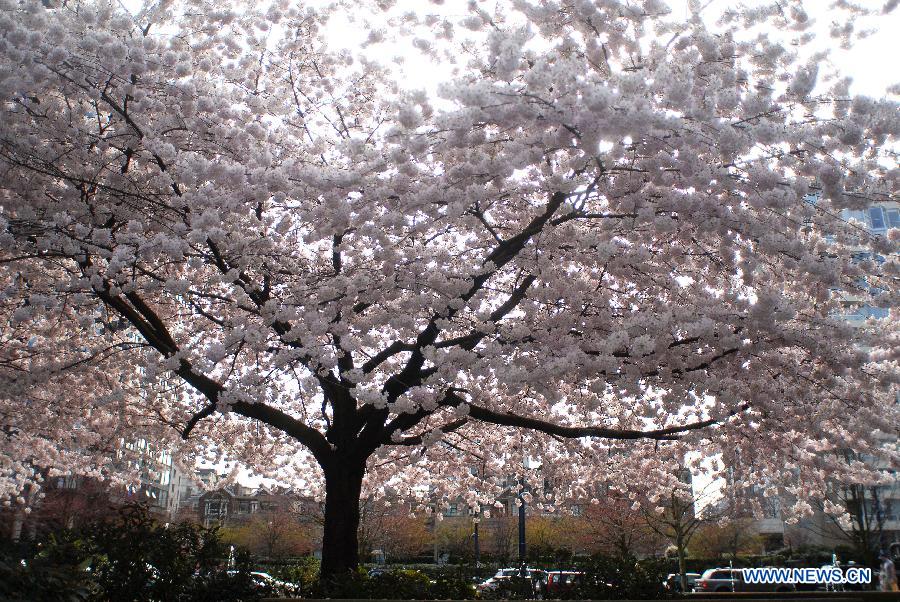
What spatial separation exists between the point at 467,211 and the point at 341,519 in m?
5.12

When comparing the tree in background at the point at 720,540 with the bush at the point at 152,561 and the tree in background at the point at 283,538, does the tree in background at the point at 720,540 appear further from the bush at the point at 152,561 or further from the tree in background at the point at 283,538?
the bush at the point at 152,561

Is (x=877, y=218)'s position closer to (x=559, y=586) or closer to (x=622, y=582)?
(x=622, y=582)

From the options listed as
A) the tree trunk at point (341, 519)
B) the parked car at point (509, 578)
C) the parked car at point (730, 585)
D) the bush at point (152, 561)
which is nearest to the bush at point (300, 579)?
the tree trunk at point (341, 519)

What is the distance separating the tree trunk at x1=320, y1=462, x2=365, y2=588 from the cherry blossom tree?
35 millimetres

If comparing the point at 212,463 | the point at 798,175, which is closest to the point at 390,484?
the point at 212,463

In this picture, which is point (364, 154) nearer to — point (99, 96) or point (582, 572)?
point (99, 96)

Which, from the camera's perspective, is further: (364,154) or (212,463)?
(212,463)

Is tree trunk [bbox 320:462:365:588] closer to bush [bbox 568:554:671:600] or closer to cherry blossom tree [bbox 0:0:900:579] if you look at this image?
cherry blossom tree [bbox 0:0:900:579]

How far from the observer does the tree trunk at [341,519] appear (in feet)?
33.0

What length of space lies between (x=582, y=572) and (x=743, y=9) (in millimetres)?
7423

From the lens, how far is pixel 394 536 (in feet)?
125

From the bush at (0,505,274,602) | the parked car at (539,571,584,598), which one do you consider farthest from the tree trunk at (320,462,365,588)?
the parked car at (539,571,584,598)

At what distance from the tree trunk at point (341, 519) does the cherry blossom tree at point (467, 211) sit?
0.11 ft

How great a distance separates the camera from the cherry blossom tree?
6984mm
